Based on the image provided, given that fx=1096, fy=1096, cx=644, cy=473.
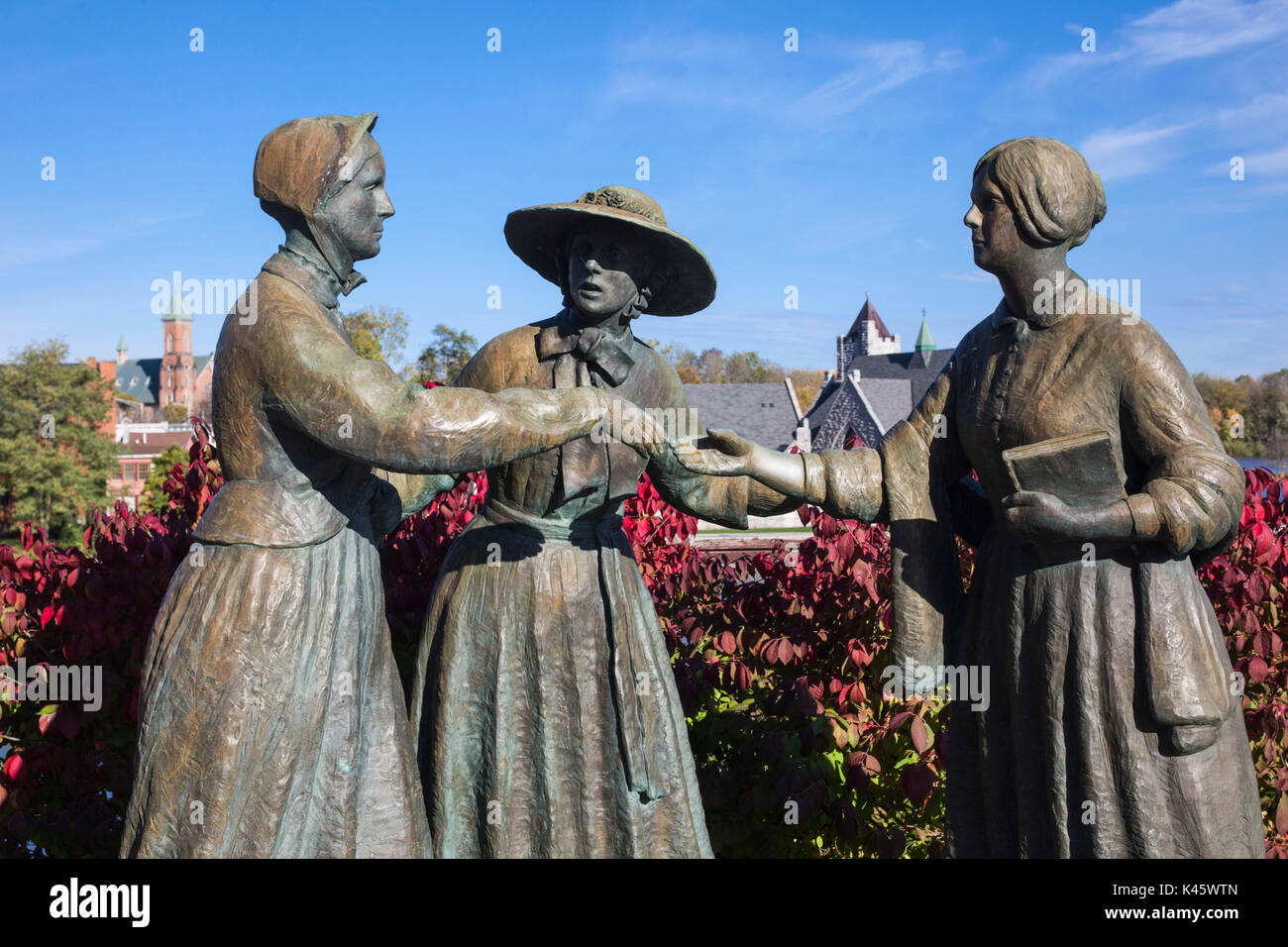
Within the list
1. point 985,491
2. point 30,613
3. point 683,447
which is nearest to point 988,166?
point 985,491

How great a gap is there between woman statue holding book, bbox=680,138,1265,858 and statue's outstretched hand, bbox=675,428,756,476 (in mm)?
622

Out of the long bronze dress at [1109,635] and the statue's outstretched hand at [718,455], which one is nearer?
the long bronze dress at [1109,635]

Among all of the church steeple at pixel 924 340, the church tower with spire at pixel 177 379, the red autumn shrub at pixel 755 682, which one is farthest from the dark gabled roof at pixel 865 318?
the red autumn shrub at pixel 755 682

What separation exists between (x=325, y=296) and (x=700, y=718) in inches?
138

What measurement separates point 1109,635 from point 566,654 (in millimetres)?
1488

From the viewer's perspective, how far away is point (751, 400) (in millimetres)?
47906

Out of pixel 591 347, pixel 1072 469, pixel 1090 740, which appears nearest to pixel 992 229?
pixel 1072 469

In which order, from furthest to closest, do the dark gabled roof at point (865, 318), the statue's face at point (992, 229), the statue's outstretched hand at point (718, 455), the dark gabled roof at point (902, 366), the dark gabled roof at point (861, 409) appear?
the dark gabled roof at point (865, 318) → the dark gabled roof at point (902, 366) → the dark gabled roof at point (861, 409) → the statue's outstretched hand at point (718, 455) → the statue's face at point (992, 229)

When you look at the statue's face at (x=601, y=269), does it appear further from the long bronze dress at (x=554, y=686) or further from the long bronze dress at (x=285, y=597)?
the long bronze dress at (x=285, y=597)

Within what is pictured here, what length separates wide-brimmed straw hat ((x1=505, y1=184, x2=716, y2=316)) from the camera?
10.3 feet

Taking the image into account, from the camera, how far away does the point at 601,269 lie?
10.6 ft

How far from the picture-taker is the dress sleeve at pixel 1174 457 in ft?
8.39

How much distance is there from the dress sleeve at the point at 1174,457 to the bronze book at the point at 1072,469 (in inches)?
3.6

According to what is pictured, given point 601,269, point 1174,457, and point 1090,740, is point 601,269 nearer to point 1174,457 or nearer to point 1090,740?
point 1174,457
